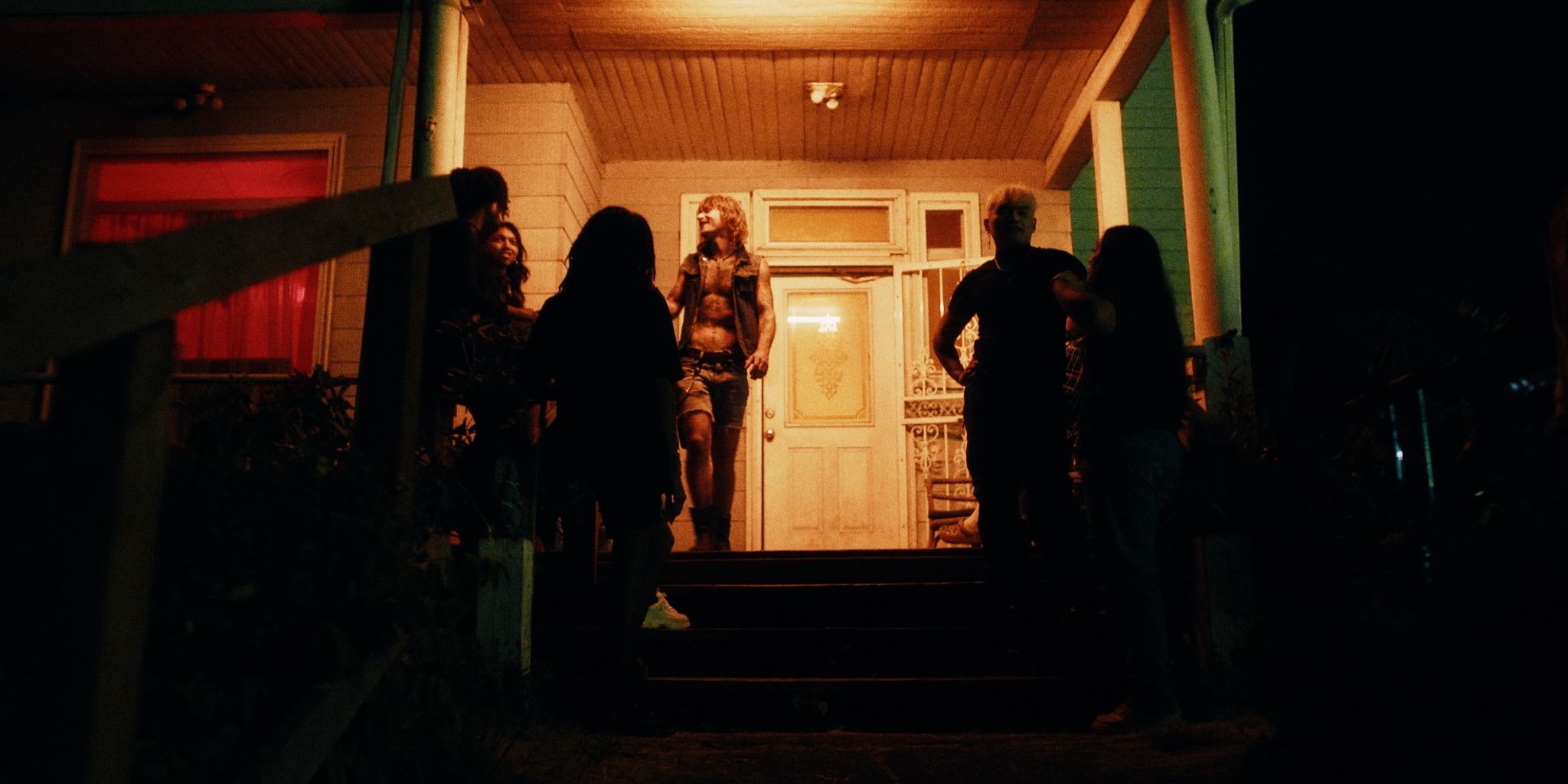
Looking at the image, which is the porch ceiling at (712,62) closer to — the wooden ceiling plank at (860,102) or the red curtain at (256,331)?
the wooden ceiling plank at (860,102)

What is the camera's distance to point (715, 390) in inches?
211

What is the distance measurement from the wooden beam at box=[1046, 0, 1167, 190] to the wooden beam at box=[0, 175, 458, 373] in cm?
454

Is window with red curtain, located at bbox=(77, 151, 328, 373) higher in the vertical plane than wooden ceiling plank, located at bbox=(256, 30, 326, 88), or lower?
lower

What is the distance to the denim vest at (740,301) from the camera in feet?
17.9

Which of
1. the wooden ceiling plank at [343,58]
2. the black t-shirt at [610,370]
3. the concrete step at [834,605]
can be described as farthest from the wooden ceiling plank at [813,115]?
the black t-shirt at [610,370]

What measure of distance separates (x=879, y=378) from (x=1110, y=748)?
4.36 m

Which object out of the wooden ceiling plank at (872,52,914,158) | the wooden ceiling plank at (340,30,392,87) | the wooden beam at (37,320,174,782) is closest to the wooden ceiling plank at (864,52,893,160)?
the wooden ceiling plank at (872,52,914,158)

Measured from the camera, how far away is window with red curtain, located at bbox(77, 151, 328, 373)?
6.65 m

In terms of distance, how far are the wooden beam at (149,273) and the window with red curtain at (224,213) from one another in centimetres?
521

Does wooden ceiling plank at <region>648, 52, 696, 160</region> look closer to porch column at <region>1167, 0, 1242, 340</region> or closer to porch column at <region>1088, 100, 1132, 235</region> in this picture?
porch column at <region>1088, 100, 1132, 235</region>

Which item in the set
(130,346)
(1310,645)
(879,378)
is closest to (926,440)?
(879,378)

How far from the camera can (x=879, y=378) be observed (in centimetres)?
697

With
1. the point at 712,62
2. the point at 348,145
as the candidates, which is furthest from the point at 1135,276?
the point at 348,145

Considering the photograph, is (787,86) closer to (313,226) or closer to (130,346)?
(313,226)
